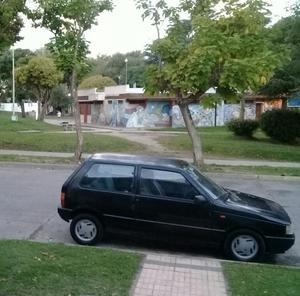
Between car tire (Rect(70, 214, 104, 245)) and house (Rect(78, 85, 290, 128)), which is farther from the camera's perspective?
house (Rect(78, 85, 290, 128))

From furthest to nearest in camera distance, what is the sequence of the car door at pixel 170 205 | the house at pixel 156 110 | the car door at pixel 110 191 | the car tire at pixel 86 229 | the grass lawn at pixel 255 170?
the house at pixel 156 110, the grass lawn at pixel 255 170, the car tire at pixel 86 229, the car door at pixel 110 191, the car door at pixel 170 205

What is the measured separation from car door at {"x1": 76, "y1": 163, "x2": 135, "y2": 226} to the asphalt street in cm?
52

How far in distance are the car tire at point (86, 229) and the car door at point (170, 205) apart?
0.67 metres

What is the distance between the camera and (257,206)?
768 cm

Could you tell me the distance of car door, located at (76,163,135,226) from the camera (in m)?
7.61

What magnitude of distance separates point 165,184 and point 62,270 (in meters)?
2.41

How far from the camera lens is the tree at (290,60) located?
20219 mm

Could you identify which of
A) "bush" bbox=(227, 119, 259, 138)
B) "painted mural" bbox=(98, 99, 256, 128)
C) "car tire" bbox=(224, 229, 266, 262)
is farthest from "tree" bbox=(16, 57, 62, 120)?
"car tire" bbox=(224, 229, 266, 262)

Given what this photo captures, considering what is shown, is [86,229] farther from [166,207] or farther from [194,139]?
[194,139]

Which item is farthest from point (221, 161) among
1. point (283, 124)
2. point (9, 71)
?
point (9, 71)

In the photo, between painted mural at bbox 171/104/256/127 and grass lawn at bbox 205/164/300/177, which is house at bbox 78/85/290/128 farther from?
grass lawn at bbox 205/164/300/177

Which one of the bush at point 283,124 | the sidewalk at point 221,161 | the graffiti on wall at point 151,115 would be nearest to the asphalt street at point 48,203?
the sidewalk at point 221,161

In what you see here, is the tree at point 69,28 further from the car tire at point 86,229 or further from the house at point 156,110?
the house at point 156,110

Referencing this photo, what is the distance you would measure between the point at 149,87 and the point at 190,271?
11996 mm
